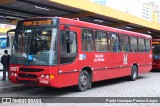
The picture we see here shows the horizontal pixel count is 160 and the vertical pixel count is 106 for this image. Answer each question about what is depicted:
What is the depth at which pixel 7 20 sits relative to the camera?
19.1 metres

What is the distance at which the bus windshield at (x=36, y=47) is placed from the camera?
985 cm

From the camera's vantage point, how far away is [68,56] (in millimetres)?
10469

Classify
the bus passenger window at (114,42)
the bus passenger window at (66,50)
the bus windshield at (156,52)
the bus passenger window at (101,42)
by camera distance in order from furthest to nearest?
1. the bus windshield at (156,52)
2. the bus passenger window at (114,42)
3. the bus passenger window at (101,42)
4. the bus passenger window at (66,50)

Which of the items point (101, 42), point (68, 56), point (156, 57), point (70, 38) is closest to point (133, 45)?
point (101, 42)

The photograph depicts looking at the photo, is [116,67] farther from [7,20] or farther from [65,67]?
[7,20]

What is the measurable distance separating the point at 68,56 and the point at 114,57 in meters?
3.98

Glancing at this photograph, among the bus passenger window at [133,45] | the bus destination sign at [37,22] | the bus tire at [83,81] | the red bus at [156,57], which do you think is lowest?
the bus tire at [83,81]

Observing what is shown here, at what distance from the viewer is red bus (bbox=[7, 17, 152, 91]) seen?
988 centimetres

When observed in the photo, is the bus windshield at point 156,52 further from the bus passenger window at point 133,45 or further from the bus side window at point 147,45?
the bus passenger window at point 133,45

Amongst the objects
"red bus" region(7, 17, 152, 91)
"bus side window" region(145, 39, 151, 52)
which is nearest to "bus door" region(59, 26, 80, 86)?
"red bus" region(7, 17, 152, 91)

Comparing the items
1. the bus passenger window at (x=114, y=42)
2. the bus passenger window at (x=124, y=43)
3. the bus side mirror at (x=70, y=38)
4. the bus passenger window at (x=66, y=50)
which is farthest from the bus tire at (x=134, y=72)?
the bus side mirror at (x=70, y=38)

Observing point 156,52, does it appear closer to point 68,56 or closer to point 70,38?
point 68,56

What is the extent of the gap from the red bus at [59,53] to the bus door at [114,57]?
0.74 feet

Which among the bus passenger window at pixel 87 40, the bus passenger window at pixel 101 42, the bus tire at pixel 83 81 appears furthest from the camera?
the bus passenger window at pixel 101 42
